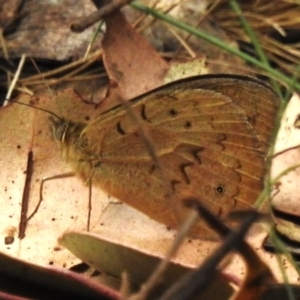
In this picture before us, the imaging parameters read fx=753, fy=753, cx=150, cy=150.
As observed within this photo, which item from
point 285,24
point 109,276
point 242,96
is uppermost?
point 285,24

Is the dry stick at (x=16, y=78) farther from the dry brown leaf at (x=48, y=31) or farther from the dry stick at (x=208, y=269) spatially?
the dry stick at (x=208, y=269)

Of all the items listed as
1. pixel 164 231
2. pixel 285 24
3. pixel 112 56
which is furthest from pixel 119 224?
pixel 285 24

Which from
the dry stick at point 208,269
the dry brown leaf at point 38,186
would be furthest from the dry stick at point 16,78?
the dry stick at point 208,269

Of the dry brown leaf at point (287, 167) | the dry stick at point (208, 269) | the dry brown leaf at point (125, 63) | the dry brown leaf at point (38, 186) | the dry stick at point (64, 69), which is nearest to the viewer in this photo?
the dry stick at point (208, 269)

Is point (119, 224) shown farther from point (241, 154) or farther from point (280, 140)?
point (280, 140)

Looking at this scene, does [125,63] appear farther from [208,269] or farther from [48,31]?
[208,269]

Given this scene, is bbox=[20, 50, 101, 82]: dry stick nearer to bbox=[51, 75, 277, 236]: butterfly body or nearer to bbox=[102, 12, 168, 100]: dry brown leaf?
bbox=[102, 12, 168, 100]: dry brown leaf

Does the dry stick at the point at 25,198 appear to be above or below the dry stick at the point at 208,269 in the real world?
below

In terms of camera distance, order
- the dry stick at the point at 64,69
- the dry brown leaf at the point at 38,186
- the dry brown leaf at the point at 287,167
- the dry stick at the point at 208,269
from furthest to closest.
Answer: the dry stick at the point at 64,69 → the dry brown leaf at the point at 287,167 → the dry brown leaf at the point at 38,186 → the dry stick at the point at 208,269
